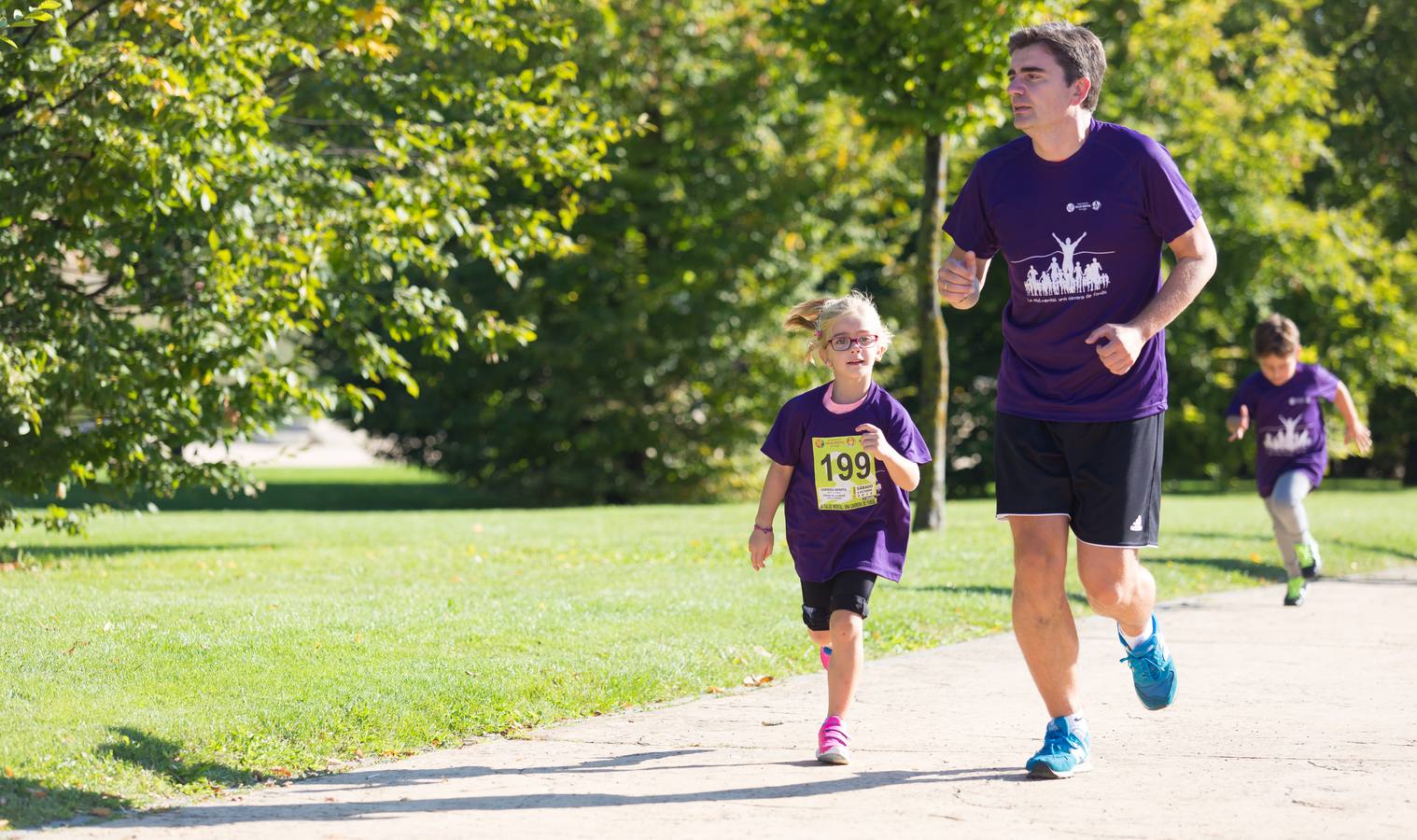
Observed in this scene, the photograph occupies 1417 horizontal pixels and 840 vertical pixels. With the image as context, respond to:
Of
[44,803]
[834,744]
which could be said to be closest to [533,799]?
[834,744]

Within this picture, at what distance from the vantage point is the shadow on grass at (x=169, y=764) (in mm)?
5051

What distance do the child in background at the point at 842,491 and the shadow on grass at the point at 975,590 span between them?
4379 millimetres

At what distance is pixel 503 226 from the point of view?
41.4ft

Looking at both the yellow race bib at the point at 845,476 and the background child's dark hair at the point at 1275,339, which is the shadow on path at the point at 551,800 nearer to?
the yellow race bib at the point at 845,476

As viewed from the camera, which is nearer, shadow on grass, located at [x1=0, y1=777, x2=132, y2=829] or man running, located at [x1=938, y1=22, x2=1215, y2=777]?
shadow on grass, located at [x1=0, y1=777, x2=132, y2=829]

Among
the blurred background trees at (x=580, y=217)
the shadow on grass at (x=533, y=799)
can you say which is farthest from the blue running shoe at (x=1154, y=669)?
the blurred background trees at (x=580, y=217)

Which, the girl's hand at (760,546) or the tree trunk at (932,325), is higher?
the tree trunk at (932,325)

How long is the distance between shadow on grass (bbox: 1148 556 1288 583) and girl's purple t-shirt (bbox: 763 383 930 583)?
6840 mm

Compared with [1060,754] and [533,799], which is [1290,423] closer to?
[1060,754]

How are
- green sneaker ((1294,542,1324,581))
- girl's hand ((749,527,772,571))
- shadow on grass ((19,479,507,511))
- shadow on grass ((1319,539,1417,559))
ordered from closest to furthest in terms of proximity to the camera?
girl's hand ((749,527,772,571)) → green sneaker ((1294,542,1324,581)) → shadow on grass ((1319,539,1417,559)) → shadow on grass ((19,479,507,511))

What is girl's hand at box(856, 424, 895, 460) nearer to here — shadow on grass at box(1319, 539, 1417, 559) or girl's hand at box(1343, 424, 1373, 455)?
girl's hand at box(1343, 424, 1373, 455)

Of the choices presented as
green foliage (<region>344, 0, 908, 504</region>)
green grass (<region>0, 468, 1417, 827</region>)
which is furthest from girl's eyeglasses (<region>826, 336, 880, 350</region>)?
green foliage (<region>344, 0, 908, 504</region>)

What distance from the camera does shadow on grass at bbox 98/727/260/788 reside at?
16.6ft

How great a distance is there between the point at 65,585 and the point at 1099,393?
672 centimetres
